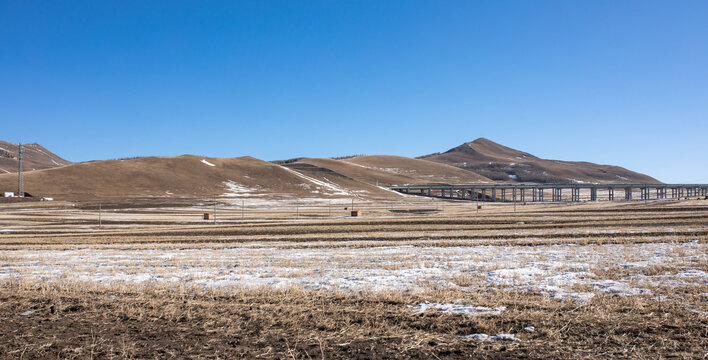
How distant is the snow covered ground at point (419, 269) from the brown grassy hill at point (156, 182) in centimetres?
12123

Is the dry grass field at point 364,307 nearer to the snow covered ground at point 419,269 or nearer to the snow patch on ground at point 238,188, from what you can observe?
the snow covered ground at point 419,269

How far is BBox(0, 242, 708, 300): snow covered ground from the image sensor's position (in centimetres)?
1381

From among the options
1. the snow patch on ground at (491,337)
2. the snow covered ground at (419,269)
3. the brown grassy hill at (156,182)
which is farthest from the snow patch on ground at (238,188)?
the snow patch on ground at (491,337)

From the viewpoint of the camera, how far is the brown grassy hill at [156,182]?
142250 mm

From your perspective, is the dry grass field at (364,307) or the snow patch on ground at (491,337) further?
the snow patch on ground at (491,337)

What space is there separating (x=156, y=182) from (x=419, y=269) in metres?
164

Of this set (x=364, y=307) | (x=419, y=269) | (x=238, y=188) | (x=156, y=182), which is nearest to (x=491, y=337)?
(x=364, y=307)

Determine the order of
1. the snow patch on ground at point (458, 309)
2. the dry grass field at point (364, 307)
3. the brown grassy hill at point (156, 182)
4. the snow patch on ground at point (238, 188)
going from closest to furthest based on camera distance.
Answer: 1. the dry grass field at point (364, 307)
2. the snow patch on ground at point (458, 309)
3. the brown grassy hill at point (156, 182)
4. the snow patch on ground at point (238, 188)

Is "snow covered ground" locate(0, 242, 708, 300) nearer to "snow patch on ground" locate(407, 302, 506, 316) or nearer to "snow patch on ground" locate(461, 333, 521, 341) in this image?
"snow patch on ground" locate(407, 302, 506, 316)

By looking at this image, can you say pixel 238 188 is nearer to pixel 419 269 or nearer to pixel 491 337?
pixel 419 269

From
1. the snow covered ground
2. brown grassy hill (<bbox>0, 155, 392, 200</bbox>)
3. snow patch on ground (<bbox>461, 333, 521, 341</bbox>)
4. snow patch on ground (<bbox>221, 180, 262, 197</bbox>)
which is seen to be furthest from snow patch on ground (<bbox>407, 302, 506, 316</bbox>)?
snow patch on ground (<bbox>221, 180, 262, 197</bbox>)

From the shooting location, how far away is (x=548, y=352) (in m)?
7.71

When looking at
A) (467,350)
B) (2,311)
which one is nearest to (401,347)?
(467,350)

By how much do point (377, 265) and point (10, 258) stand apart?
18.7 meters
